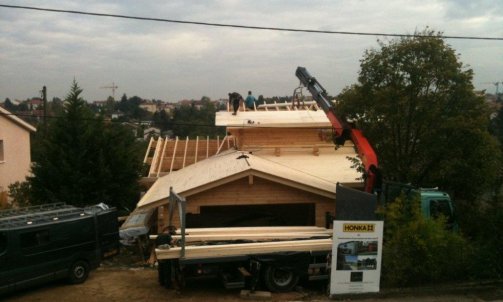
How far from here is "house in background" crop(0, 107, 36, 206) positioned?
3338 cm

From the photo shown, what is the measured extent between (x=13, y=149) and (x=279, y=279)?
27.3 meters

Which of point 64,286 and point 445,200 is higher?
point 445,200

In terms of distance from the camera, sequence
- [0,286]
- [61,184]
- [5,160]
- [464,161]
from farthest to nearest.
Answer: [5,160], [61,184], [464,161], [0,286]

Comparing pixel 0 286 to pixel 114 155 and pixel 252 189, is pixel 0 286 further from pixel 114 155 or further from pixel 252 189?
pixel 114 155

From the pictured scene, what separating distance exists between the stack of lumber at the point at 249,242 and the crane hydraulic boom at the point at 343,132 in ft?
8.28

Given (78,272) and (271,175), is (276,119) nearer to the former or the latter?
(271,175)

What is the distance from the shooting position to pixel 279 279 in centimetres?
1250

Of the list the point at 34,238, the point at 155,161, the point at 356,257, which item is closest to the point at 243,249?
the point at 356,257

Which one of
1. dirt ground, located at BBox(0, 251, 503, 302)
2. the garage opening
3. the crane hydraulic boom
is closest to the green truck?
the crane hydraulic boom

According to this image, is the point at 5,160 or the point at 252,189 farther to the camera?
the point at 5,160

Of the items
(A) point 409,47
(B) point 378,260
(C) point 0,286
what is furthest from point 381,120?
(C) point 0,286

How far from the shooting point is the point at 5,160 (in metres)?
33.5

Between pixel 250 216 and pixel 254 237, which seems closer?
pixel 254 237

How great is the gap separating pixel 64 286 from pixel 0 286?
6.22 ft
